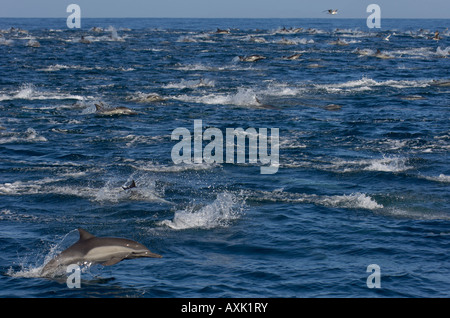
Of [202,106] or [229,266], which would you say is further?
[202,106]

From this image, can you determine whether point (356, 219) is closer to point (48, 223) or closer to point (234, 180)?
point (234, 180)

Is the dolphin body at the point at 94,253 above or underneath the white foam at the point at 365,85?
underneath

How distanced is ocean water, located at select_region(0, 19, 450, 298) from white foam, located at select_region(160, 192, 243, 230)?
0.16ft

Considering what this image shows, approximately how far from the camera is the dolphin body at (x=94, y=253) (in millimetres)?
15141

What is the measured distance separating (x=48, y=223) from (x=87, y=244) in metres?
3.90

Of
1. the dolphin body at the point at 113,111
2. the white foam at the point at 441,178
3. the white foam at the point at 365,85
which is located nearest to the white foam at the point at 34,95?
the dolphin body at the point at 113,111

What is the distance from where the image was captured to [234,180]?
2306 centimetres

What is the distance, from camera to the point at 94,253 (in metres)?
15.2

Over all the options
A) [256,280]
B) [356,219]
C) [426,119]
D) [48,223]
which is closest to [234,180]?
[356,219]

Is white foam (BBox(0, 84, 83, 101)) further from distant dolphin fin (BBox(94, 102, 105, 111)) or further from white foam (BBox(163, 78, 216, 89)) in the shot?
white foam (BBox(163, 78, 216, 89))

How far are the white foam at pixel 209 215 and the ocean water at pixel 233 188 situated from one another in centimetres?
5

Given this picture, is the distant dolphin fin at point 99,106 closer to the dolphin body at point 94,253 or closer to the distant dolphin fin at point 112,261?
the dolphin body at point 94,253

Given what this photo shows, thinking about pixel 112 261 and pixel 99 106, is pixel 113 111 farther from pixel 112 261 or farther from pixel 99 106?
pixel 112 261

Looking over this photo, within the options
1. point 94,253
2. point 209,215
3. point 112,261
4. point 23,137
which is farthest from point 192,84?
point 112,261
